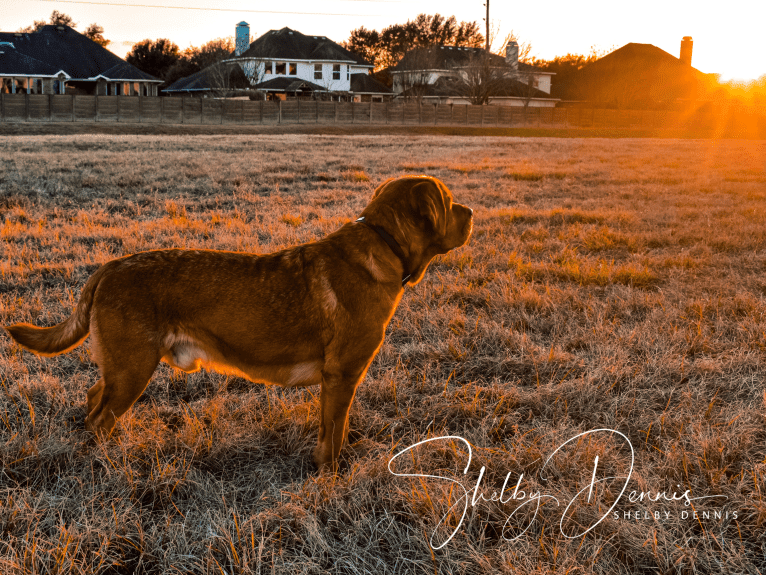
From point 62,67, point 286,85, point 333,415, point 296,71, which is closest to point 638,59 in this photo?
point 296,71

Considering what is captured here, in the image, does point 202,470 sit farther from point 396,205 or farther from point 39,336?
point 396,205

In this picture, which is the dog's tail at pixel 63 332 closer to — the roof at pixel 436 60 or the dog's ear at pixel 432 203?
the dog's ear at pixel 432 203

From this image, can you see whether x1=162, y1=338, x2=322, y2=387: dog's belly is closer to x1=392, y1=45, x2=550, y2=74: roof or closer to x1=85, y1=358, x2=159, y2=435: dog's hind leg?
x1=85, y1=358, x2=159, y2=435: dog's hind leg

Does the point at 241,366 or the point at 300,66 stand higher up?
the point at 300,66

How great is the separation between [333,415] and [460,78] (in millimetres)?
56198

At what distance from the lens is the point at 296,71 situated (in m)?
57.2

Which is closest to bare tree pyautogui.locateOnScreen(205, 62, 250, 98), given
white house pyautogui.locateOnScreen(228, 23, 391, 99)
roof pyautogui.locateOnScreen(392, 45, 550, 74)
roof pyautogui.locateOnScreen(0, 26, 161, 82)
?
white house pyautogui.locateOnScreen(228, 23, 391, 99)

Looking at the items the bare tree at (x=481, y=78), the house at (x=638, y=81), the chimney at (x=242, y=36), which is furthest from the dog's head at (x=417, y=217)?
the house at (x=638, y=81)

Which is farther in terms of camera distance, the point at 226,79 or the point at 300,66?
the point at 300,66

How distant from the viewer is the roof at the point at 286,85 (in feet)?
174

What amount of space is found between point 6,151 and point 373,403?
16903 mm

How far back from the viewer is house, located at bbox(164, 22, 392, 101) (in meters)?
53.2

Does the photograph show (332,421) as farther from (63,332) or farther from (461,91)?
(461,91)

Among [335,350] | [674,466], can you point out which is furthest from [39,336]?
[674,466]
